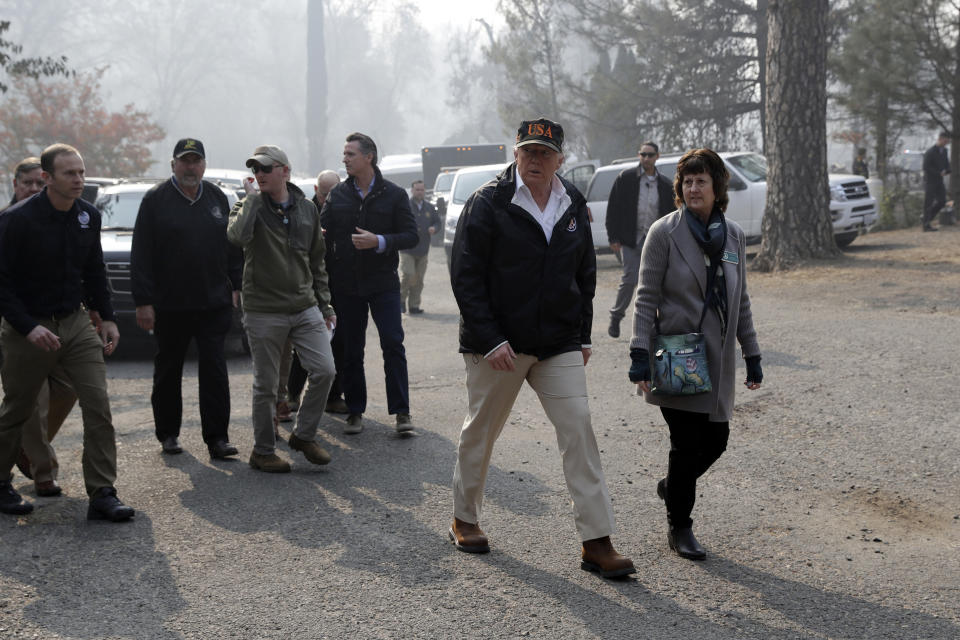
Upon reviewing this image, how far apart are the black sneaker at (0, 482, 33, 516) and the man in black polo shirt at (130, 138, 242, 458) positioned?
4.61ft

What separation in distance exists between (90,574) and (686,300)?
9.80 ft

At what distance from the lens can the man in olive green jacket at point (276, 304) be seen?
6711 millimetres

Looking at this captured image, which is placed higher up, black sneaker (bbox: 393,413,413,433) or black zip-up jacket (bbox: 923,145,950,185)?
black zip-up jacket (bbox: 923,145,950,185)

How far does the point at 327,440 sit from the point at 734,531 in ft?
10.7

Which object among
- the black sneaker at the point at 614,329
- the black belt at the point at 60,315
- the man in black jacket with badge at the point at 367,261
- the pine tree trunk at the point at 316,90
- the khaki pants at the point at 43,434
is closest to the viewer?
the black belt at the point at 60,315

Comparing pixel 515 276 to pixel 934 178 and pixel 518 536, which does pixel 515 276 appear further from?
pixel 934 178

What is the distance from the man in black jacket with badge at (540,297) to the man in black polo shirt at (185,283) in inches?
110

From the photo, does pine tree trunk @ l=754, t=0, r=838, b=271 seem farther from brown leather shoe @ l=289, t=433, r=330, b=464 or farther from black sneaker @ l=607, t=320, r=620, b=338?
brown leather shoe @ l=289, t=433, r=330, b=464

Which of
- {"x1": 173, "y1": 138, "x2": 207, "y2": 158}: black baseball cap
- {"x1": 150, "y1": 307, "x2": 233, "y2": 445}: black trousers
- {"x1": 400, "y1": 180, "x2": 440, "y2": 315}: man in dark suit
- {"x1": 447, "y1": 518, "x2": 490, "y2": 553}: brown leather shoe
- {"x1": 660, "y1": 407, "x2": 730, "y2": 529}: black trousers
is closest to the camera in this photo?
{"x1": 660, "y1": 407, "x2": 730, "y2": 529}: black trousers

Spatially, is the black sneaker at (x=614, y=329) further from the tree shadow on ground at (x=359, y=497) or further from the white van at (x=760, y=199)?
the white van at (x=760, y=199)

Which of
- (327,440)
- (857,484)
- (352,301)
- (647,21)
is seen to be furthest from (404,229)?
(647,21)

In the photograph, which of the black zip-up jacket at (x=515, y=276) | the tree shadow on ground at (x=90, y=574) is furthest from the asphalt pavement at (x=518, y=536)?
the black zip-up jacket at (x=515, y=276)

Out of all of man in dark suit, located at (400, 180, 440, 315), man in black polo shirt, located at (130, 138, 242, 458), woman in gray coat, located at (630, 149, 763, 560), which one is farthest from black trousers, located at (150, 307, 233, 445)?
man in dark suit, located at (400, 180, 440, 315)

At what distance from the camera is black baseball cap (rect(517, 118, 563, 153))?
4.75 meters
